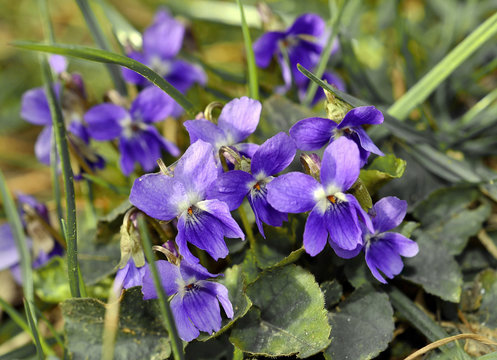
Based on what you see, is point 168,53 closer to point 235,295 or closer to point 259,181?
point 259,181

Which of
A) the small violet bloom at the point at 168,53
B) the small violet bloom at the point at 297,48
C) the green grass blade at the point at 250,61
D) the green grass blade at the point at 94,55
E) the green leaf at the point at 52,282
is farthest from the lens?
the small violet bloom at the point at 168,53

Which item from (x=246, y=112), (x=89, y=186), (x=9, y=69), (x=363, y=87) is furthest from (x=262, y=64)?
(x=9, y=69)

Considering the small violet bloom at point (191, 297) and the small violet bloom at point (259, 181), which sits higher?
the small violet bloom at point (259, 181)

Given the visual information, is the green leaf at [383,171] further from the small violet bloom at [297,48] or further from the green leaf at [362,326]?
the small violet bloom at [297,48]

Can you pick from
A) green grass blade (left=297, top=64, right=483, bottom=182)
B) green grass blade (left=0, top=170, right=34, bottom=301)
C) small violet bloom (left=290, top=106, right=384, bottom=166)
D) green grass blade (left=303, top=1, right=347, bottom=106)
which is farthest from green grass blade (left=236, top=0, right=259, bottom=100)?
green grass blade (left=0, top=170, right=34, bottom=301)

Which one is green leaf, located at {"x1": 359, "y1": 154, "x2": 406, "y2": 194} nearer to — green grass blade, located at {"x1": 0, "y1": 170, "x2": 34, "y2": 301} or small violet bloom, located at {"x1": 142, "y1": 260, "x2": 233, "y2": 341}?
small violet bloom, located at {"x1": 142, "y1": 260, "x2": 233, "y2": 341}

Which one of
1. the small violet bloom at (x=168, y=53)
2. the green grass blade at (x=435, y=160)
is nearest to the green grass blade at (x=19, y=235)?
the small violet bloom at (x=168, y=53)
